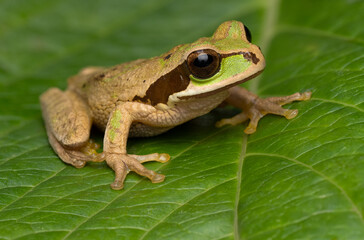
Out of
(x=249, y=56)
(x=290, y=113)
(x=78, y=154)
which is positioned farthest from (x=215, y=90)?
(x=78, y=154)

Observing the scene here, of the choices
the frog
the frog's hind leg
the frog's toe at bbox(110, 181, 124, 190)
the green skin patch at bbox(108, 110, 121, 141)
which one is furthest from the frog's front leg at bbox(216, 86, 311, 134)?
the frog's hind leg

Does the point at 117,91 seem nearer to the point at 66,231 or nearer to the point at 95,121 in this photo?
the point at 95,121

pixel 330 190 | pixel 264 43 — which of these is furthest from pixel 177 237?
pixel 264 43

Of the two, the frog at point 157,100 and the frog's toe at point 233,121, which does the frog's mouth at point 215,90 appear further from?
the frog's toe at point 233,121

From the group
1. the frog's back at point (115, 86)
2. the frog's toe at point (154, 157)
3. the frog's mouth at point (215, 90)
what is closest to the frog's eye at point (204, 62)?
the frog's mouth at point (215, 90)

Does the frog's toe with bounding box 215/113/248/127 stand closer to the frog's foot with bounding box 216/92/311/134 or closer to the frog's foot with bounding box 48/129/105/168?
the frog's foot with bounding box 216/92/311/134

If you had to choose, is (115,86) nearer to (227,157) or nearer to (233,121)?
(233,121)
